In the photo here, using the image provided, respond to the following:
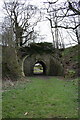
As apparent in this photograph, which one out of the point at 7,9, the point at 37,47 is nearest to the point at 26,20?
the point at 7,9

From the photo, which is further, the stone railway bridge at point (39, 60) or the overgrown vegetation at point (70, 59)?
the overgrown vegetation at point (70, 59)

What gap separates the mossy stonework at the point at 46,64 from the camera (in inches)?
730

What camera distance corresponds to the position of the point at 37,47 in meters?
18.9

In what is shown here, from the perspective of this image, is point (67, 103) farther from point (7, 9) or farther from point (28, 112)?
point (7, 9)

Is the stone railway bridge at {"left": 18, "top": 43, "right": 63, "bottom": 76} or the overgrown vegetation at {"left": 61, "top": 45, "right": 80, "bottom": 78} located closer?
the stone railway bridge at {"left": 18, "top": 43, "right": 63, "bottom": 76}

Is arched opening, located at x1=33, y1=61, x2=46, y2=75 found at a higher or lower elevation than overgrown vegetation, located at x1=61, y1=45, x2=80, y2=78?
lower

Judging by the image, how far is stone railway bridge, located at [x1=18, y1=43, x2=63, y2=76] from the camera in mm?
18469

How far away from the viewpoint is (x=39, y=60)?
18859 millimetres

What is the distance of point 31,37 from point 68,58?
594cm

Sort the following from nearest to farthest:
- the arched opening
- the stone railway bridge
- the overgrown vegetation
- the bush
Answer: the bush < the stone railway bridge < the overgrown vegetation < the arched opening

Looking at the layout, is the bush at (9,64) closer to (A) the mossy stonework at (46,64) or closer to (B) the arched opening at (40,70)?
(A) the mossy stonework at (46,64)

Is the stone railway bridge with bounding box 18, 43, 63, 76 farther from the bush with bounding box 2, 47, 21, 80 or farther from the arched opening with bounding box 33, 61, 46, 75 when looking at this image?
the bush with bounding box 2, 47, 21, 80

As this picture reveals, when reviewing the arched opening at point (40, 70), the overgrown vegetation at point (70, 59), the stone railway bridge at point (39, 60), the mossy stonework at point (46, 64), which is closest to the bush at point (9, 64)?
the stone railway bridge at point (39, 60)

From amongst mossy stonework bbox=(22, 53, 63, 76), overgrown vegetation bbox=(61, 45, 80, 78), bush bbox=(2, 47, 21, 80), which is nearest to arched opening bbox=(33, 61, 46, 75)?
mossy stonework bbox=(22, 53, 63, 76)
